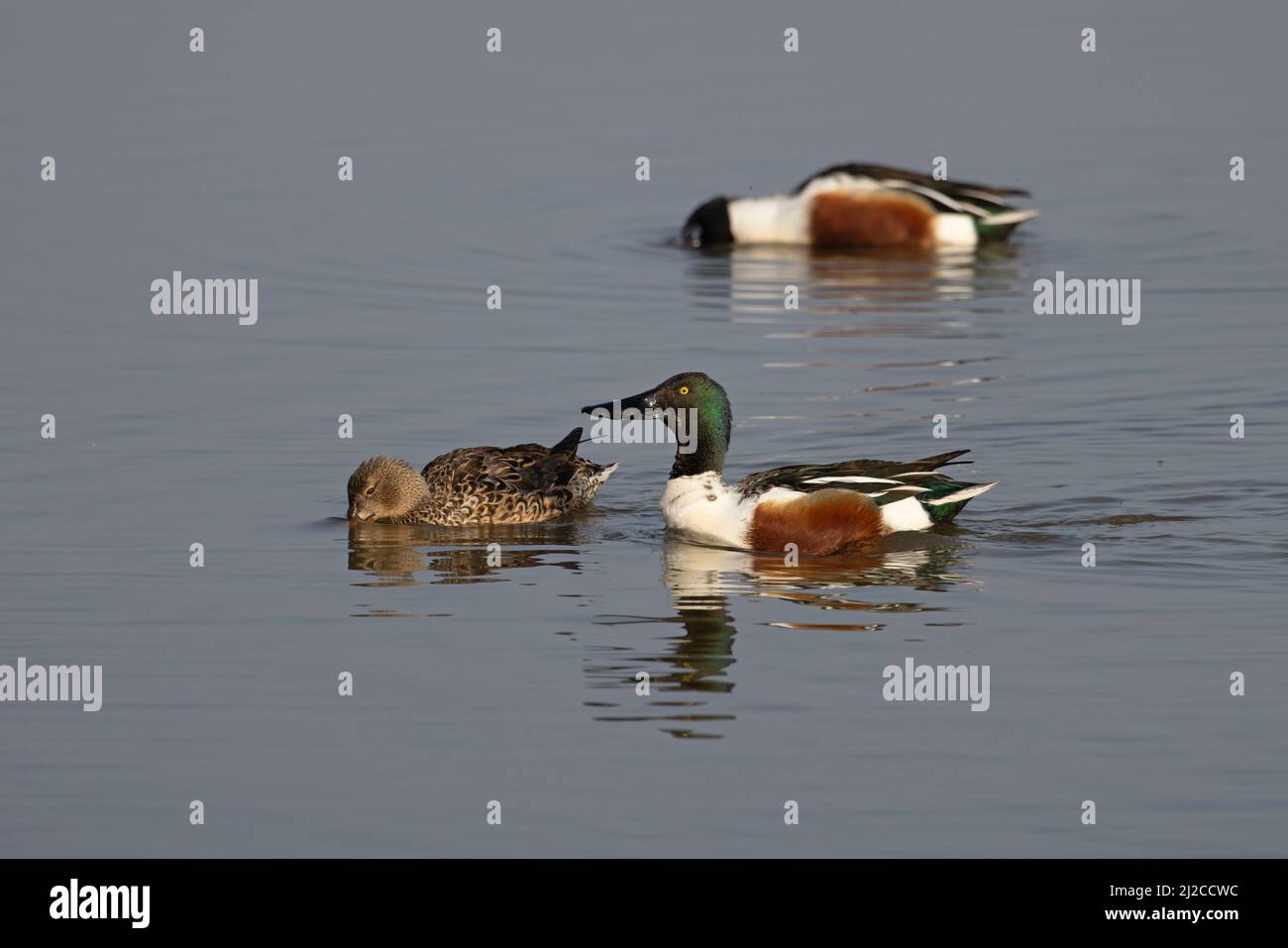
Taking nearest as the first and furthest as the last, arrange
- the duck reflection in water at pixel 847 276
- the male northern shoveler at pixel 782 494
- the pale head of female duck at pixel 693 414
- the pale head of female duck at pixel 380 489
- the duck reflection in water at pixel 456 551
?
the duck reflection in water at pixel 456 551
the male northern shoveler at pixel 782 494
the pale head of female duck at pixel 693 414
the pale head of female duck at pixel 380 489
the duck reflection in water at pixel 847 276

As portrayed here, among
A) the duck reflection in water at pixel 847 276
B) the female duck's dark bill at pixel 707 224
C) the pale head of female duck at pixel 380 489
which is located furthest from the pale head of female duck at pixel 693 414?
the female duck's dark bill at pixel 707 224

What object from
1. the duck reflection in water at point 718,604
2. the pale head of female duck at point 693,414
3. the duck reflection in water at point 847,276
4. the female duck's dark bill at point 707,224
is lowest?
the duck reflection in water at point 718,604

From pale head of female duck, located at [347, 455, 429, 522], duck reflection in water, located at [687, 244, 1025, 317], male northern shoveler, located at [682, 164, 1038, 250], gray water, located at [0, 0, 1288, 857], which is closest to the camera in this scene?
gray water, located at [0, 0, 1288, 857]

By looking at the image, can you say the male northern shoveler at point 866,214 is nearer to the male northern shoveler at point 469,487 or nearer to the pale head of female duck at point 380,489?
the male northern shoveler at point 469,487

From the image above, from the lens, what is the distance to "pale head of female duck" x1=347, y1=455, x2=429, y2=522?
44.1 feet

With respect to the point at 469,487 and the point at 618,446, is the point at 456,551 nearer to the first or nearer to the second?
the point at 469,487

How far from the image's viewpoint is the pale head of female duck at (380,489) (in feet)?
44.1

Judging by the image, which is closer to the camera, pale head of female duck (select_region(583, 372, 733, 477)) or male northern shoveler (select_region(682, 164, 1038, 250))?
pale head of female duck (select_region(583, 372, 733, 477))

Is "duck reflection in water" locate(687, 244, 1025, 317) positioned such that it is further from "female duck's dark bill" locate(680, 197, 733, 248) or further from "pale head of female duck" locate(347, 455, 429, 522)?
"pale head of female duck" locate(347, 455, 429, 522)

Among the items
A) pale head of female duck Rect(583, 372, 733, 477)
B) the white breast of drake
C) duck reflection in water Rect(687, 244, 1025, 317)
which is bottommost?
the white breast of drake

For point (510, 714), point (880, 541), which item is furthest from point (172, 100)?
point (510, 714)

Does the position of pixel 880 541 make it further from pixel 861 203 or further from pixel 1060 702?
pixel 861 203

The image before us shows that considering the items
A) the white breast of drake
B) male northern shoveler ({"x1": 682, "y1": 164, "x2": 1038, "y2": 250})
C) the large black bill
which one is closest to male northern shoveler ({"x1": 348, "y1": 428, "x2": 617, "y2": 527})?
the large black bill

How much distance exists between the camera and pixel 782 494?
41.6ft
